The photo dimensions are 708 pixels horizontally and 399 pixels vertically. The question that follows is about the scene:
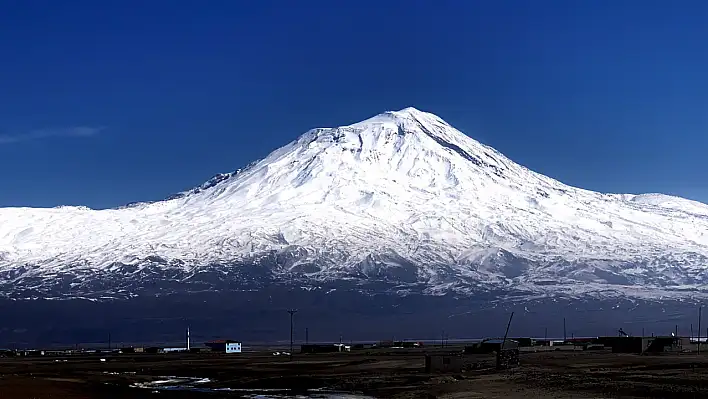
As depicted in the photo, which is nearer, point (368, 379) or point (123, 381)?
point (368, 379)

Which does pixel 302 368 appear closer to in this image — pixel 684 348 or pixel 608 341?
pixel 684 348

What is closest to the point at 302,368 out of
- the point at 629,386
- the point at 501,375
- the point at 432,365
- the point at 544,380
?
the point at 432,365

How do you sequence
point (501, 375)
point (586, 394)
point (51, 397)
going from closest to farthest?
point (586, 394)
point (51, 397)
point (501, 375)

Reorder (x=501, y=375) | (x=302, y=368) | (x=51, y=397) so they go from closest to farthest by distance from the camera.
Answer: (x=51, y=397) → (x=501, y=375) → (x=302, y=368)

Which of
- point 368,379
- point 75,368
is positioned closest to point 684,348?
point 368,379

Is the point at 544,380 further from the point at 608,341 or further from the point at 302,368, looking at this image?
the point at 608,341

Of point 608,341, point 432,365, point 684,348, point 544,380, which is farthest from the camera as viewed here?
point 608,341
